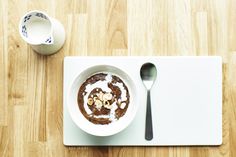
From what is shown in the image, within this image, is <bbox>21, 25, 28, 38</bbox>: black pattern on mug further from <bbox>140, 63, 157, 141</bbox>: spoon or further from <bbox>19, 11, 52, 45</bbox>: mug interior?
<bbox>140, 63, 157, 141</bbox>: spoon

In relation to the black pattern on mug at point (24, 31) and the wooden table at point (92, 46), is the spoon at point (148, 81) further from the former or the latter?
the black pattern on mug at point (24, 31)

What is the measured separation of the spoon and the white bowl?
5 centimetres

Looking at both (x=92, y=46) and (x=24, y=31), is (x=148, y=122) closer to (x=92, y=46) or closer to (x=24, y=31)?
(x=92, y=46)

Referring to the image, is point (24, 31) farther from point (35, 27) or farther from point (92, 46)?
point (92, 46)

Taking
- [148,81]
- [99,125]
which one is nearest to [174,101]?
[148,81]

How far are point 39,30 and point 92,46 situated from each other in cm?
12

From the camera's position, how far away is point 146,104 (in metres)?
0.79

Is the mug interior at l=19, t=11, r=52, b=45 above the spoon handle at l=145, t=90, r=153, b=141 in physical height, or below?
above

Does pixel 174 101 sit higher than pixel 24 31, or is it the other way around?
pixel 24 31

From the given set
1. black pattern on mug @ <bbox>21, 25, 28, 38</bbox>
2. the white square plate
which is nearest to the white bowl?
the white square plate

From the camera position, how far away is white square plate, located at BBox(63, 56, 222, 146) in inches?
31.3

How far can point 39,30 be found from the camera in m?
0.77

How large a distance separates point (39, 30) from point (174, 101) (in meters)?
→ 0.34

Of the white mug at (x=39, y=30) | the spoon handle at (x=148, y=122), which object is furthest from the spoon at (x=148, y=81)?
the white mug at (x=39, y=30)
